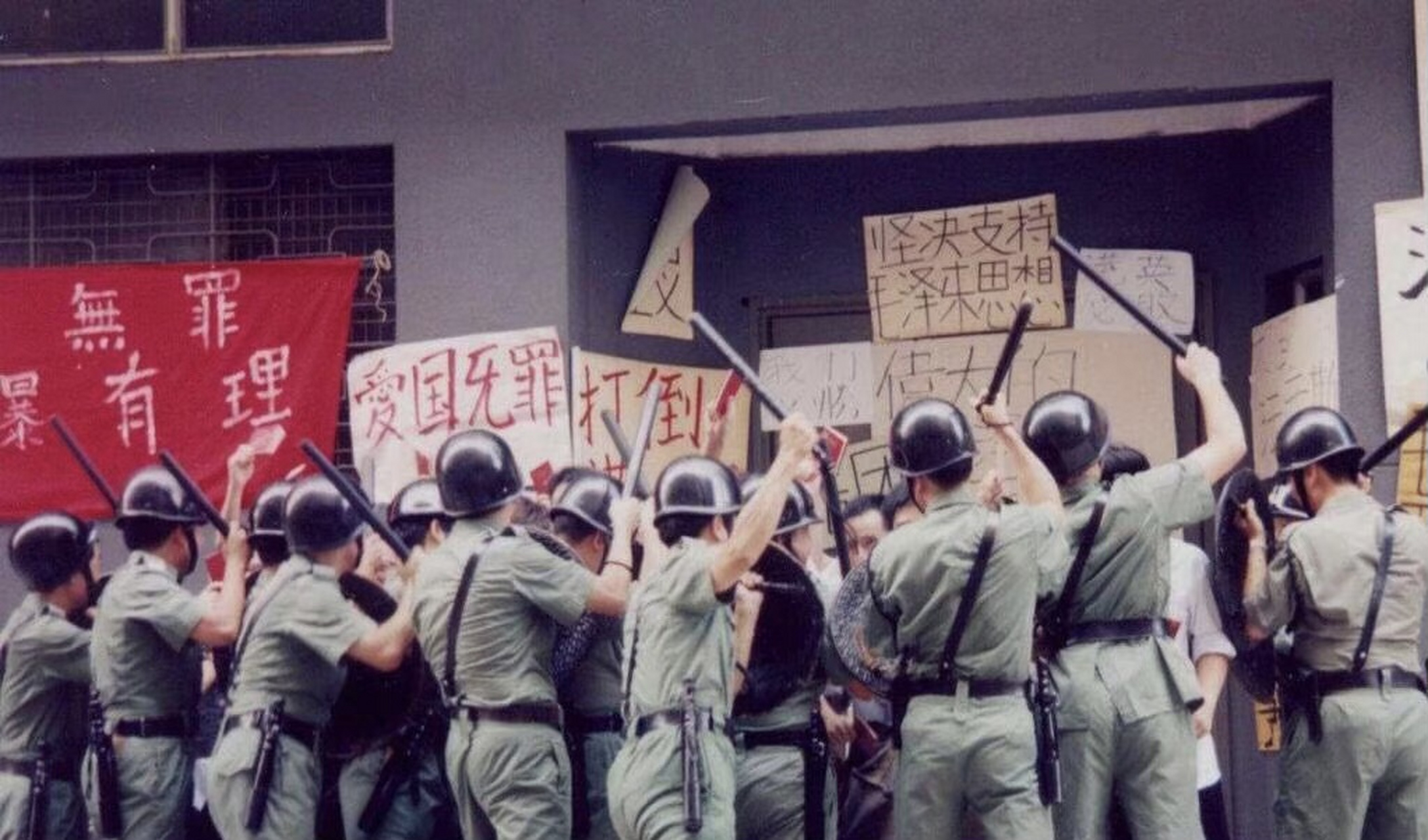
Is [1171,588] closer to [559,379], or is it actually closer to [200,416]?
[559,379]

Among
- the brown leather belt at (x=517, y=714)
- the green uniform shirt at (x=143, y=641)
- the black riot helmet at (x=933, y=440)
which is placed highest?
the black riot helmet at (x=933, y=440)

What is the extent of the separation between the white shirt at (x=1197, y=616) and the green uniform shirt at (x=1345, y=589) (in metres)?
0.44

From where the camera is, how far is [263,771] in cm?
879

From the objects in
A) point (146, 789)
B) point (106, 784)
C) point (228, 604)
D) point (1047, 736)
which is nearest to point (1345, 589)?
point (1047, 736)

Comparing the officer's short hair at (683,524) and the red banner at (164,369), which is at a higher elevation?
the red banner at (164,369)

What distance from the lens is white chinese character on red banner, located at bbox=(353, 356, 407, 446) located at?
11.5 metres

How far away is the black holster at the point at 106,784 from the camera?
918cm

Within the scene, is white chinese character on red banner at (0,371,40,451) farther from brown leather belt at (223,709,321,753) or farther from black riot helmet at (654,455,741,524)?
black riot helmet at (654,455,741,524)

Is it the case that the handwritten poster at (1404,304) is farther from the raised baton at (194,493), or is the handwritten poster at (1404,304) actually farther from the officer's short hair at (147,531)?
the officer's short hair at (147,531)

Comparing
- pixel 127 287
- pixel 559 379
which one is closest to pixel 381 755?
pixel 559 379

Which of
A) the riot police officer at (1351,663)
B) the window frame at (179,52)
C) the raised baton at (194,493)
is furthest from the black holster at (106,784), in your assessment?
the riot police officer at (1351,663)

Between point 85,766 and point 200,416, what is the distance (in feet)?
8.93

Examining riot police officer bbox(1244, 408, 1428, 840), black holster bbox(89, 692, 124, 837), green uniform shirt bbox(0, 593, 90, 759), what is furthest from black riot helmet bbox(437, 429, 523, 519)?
riot police officer bbox(1244, 408, 1428, 840)

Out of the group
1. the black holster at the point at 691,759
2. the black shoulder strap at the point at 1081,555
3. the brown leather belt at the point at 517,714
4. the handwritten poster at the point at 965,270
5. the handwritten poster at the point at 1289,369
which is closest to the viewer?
the black holster at the point at 691,759
